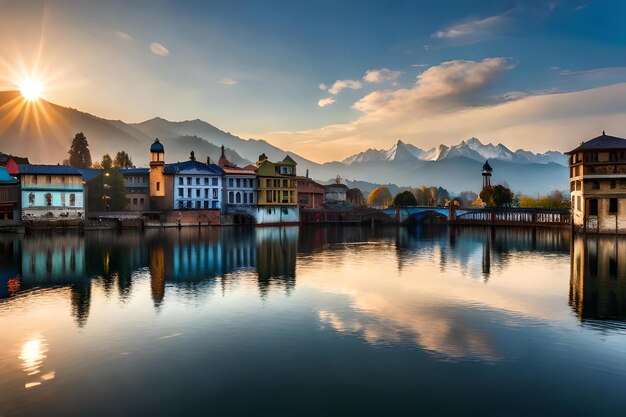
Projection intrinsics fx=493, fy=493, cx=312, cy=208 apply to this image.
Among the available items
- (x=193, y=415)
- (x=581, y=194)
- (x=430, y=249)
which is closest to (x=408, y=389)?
(x=193, y=415)

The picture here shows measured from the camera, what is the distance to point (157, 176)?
414ft

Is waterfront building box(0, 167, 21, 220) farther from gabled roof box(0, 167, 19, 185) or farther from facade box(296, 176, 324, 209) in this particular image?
facade box(296, 176, 324, 209)

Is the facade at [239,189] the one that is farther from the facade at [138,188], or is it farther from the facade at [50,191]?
the facade at [50,191]

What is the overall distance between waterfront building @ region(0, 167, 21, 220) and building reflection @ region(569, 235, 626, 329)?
4058 inches

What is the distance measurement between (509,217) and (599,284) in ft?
376

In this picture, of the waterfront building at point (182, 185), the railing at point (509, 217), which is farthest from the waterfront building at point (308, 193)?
the railing at point (509, 217)

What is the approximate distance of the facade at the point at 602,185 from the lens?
Result: 89188 mm

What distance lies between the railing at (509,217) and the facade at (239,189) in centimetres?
6301

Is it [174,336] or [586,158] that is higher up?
[586,158]

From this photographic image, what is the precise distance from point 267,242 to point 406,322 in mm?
54447

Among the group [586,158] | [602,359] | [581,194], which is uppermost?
[586,158]

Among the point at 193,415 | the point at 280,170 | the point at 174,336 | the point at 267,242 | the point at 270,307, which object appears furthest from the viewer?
the point at 280,170

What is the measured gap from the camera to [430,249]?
7700cm

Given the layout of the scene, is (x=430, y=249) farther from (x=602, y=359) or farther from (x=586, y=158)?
(x=602, y=359)
